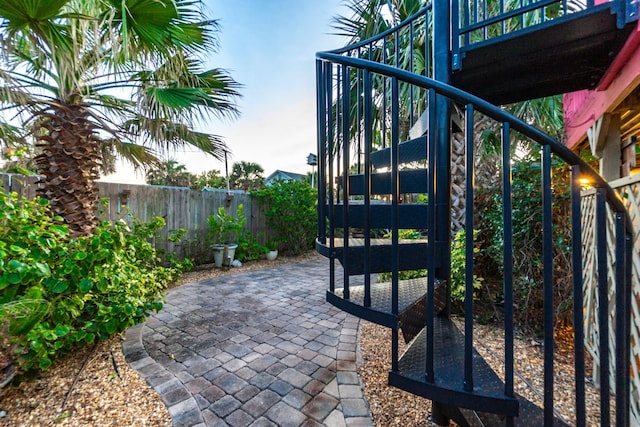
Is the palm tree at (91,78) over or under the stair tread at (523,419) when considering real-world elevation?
over

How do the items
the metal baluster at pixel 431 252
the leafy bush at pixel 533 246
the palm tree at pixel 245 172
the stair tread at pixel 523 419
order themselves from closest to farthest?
the metal baluster at pixel 431 252
the stair tread at pixel 523 419
the leafy bush at pixel 533 246
the palm tree at pixel 245 172

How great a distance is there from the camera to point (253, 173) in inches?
524

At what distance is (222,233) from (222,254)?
0.44 meters

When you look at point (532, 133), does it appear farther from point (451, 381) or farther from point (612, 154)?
point (612, 154)

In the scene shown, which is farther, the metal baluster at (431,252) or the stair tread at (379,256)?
the stair tread at (379,256)

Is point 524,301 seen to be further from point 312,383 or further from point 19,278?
point 19,278

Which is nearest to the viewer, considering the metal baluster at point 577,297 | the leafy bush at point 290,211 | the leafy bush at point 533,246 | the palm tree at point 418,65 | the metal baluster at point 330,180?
the metal baluster at point 577,297

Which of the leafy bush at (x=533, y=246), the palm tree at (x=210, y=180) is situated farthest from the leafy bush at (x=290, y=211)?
the palm tree at (x=210, y=180)

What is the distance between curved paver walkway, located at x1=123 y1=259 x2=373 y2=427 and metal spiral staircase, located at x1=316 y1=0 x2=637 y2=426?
65cm

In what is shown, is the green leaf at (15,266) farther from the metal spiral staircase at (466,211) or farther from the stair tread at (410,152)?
the stair tread at (410,152)

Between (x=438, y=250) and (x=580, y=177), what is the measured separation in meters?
0.74

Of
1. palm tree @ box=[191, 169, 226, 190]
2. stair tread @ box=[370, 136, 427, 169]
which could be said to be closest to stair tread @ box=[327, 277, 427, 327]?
stair tread @ box=[370, 136, 427, 169]

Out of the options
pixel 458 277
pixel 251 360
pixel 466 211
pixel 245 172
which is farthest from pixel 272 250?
pixel 245 172

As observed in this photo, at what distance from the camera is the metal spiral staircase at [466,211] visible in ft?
3.02
